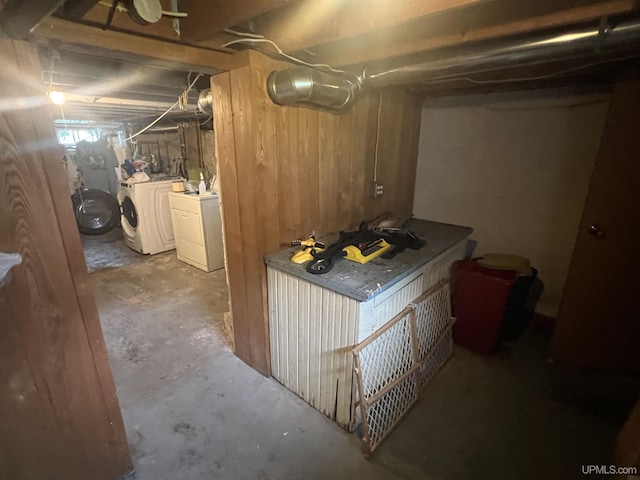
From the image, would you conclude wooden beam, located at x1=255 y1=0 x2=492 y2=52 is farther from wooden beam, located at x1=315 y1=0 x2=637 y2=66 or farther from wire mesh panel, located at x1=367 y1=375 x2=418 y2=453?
wire mesh panel, located at x1=367 y1=375 x2=418 y2=453

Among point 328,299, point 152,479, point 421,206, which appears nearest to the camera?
point 152,479

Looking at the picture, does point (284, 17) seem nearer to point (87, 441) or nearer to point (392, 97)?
point (392, 97)

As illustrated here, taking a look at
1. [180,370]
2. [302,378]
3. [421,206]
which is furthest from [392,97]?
[180,370]

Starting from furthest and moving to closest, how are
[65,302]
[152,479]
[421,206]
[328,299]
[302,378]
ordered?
[421,206]
[302,378]
[328,299]
[152,479]
[65,302]

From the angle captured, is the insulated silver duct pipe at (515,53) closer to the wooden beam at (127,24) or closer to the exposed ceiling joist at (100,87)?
the wooden beam at (127,24)

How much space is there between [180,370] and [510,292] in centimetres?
230

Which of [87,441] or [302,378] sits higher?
[87,441]

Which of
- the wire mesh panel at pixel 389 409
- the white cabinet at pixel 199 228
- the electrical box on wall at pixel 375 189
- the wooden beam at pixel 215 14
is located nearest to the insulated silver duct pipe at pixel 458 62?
the wooden beam at pixel 215 14

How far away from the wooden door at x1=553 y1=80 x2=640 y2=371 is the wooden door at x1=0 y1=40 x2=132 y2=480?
8.64 feet

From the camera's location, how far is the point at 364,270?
5.46ft

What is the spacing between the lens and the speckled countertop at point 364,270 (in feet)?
4.83

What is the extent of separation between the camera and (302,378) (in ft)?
6.06

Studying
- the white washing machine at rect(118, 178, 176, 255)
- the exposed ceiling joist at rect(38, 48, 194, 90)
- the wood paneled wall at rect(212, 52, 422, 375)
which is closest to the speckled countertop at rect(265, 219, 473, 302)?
the wood paneled wall at rect(212, 52, 422, 375)

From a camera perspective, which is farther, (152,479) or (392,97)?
(392,97)
